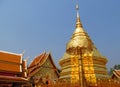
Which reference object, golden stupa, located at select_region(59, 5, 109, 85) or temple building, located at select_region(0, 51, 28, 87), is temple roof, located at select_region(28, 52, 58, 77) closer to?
golden stupa, located at select_region(59, 5, 109, 85)

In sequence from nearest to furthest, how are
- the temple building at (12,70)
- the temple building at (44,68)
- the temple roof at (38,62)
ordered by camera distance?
the temple building at (12,70) < the temple building at (44,68) < the temple roof at (38,62)

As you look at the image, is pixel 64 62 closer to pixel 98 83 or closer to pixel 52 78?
pixel 52 78

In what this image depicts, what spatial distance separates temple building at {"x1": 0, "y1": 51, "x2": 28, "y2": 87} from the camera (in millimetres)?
19777

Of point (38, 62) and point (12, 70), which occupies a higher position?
point (38, 62)

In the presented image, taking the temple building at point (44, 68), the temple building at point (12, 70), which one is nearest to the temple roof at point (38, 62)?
the temple building at point (44, 68)

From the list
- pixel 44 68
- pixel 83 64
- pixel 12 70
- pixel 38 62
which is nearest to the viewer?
pixel 12 70

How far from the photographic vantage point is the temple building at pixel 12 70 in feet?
64.9

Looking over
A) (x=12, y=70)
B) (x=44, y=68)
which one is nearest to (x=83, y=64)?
(x=44, y=68)

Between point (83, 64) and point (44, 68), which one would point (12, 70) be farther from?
point (44, 68)

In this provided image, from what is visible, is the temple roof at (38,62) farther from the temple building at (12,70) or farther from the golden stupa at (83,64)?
the temple building at (12,70)

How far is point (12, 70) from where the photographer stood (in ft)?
68.0

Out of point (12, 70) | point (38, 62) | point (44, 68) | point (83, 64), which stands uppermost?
point (38, 62)

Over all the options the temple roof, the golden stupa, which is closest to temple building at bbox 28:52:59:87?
the temple roof

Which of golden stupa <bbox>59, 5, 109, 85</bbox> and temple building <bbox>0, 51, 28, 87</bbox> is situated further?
golden stupa <bbox>59, 5, 109, 85</bbox>
